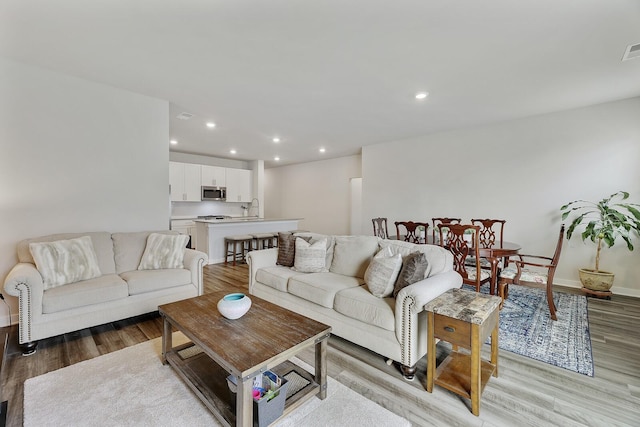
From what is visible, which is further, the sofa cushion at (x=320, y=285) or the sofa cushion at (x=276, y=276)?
the sofa cushion at (x=276, y=276)

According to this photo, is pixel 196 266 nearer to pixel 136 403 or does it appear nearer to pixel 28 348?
pixel 28 348

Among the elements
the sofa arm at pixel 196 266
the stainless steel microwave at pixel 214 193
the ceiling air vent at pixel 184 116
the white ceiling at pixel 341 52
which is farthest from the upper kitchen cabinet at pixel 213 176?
the sofa arm at pixel 196 266

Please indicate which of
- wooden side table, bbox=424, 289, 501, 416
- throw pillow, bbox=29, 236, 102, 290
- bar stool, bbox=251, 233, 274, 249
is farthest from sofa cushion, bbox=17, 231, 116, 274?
wooden side table, bbox=424, 289, 501, 416

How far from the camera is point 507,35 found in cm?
232

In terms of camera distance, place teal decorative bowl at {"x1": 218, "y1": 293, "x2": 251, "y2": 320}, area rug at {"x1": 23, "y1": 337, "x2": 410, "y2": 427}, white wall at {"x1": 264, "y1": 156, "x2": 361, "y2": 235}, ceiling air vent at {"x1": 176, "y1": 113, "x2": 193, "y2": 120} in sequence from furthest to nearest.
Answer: white wall at {"x1": 264, "y1": 156, "x2": 361, "y2": 235} → ceiling air vent at {"x1": 176, "y1": 113, "x2": 193, "y2": 120} → teal decorative bowl at {"x1": 218, "y1": 293, "x2": 251, "y2": 320} → area rug at {"x1": 23, "y1": 337, "x2": 410, "y2": 427}

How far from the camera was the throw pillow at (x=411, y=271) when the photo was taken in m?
2.18

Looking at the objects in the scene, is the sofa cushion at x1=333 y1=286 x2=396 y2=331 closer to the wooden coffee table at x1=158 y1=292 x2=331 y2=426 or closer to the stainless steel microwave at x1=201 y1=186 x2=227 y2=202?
the wooden coffee table at x1=158 y1=292 x2=331 y2=426

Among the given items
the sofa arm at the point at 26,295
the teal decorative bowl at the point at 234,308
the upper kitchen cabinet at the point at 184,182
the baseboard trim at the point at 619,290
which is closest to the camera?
the teal decorative bowl at the point at 234,308

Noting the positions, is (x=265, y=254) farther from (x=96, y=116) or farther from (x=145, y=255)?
(x=96, y=116)

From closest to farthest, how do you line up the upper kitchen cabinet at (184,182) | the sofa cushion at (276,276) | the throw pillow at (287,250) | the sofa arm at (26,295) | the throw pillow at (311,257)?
the sofa arm at (26,295), the sofa cushion at (276,276), the throw pillow at (311,257), the throw pillow at (287,250), the upper kitchen cabinet at (184,182)

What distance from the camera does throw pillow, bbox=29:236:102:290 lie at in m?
2.52

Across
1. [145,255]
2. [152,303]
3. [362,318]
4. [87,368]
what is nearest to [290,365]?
[362,318]

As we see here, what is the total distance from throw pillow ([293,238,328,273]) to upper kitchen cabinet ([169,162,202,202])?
17.4ft

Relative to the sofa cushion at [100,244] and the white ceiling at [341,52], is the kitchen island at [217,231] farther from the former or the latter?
the sofa cushion at [100,244]
